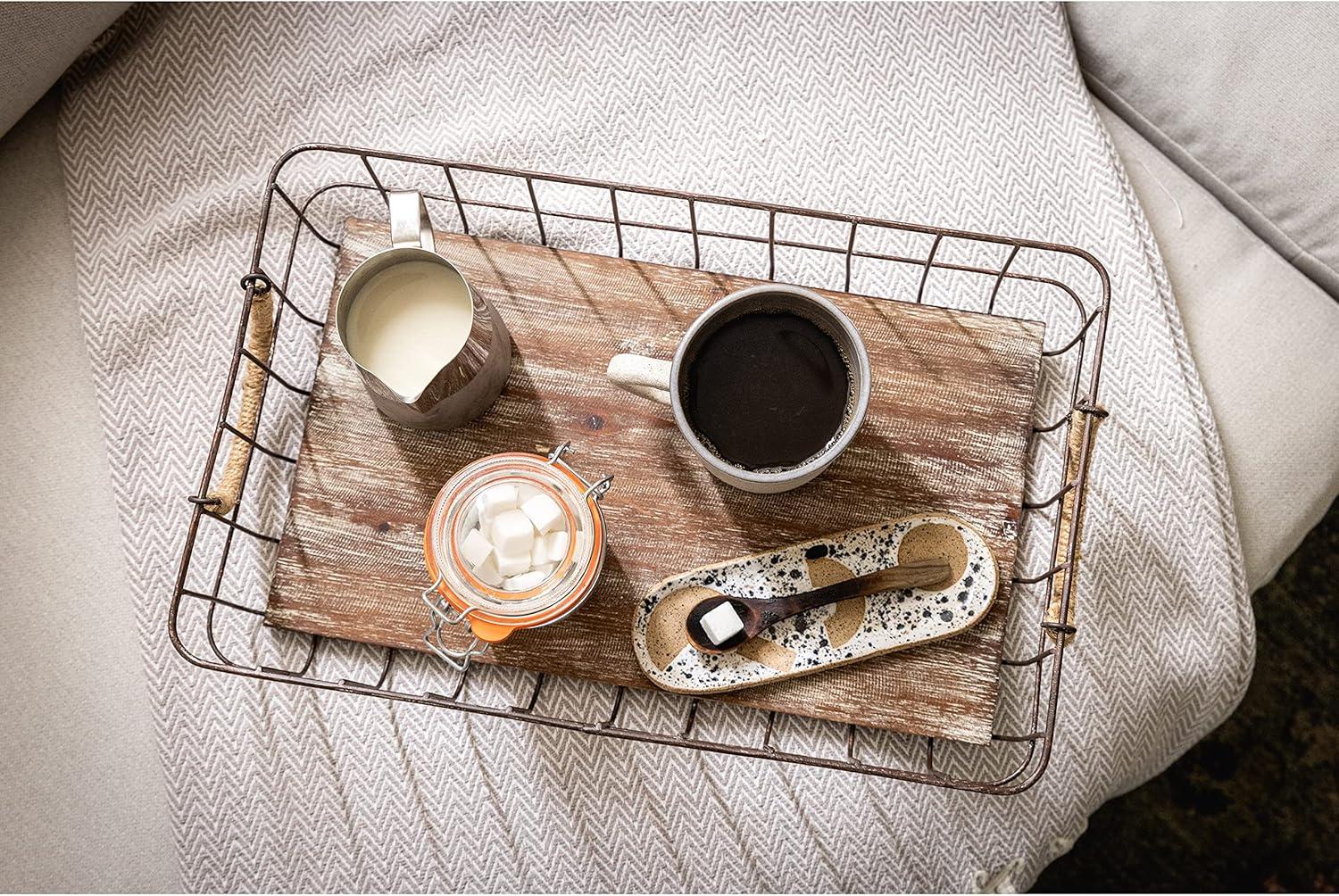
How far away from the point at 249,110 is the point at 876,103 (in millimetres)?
620

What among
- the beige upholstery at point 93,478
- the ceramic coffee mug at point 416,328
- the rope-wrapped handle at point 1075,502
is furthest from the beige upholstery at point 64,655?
the rope-wrapped handle at point 1075,502

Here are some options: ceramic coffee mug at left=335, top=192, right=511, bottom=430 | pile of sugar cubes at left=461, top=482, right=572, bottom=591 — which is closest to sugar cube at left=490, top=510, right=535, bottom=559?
pile of sugar cubes at left=461, top=482, right=572, bottom=591

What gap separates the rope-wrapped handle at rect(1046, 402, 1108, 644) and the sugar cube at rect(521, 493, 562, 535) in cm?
38

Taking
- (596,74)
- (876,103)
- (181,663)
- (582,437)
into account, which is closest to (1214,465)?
(876,103)

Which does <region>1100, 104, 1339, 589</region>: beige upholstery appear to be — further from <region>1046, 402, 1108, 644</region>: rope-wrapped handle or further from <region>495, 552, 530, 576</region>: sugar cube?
<region>495, 552, 530, 576</region>: sugar cube

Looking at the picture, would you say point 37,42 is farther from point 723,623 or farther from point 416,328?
point 723,623

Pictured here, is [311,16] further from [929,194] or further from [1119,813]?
[1119,813]

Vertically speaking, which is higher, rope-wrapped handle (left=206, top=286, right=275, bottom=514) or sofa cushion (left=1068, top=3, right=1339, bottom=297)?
sofa cushion (left=1068, top=3, right=1339, bottom=297)

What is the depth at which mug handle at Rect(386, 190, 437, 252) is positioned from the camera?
649 millimetres

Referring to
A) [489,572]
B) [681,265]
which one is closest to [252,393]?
[489,572]

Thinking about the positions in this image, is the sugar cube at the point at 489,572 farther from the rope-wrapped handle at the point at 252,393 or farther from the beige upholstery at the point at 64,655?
the beige upholstery at the point at 64,655

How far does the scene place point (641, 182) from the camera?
0.90 meters

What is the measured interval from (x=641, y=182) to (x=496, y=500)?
401 mm

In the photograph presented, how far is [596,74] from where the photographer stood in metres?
0.91
